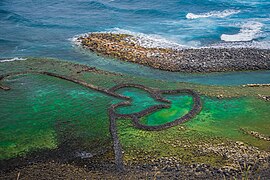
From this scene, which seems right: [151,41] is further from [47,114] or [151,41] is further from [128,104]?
[47,114]

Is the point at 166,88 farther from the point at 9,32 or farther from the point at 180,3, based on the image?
the point at 180,3

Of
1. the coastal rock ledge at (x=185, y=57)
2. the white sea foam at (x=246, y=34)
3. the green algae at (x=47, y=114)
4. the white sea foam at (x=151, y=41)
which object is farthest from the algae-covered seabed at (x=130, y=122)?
the white sea foam at (x=246, y=34)

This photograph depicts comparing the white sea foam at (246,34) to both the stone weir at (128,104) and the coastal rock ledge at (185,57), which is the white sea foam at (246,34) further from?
the stone weir at (128,104)

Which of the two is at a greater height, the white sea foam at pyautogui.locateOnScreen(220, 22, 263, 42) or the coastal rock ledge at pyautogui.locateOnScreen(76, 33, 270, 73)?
the white sea foam at pyautogui.locateOnScreen(220, 22, 263, 42)

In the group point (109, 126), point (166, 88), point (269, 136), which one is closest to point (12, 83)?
point (109, 126)

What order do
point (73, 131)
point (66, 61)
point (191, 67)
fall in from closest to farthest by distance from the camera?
point (73, 131) < point (191, 67) < point (66, 61)

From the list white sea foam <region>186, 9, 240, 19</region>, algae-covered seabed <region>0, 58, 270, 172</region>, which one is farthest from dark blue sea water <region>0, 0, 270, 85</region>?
algae-covered seabed <region>0, 58, 270, 172</region>

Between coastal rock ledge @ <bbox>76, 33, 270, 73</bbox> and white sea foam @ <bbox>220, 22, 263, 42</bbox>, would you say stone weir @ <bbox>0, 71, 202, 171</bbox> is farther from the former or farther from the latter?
white sea foam @ <bbox>220, 22, 263, 42</bbox>
